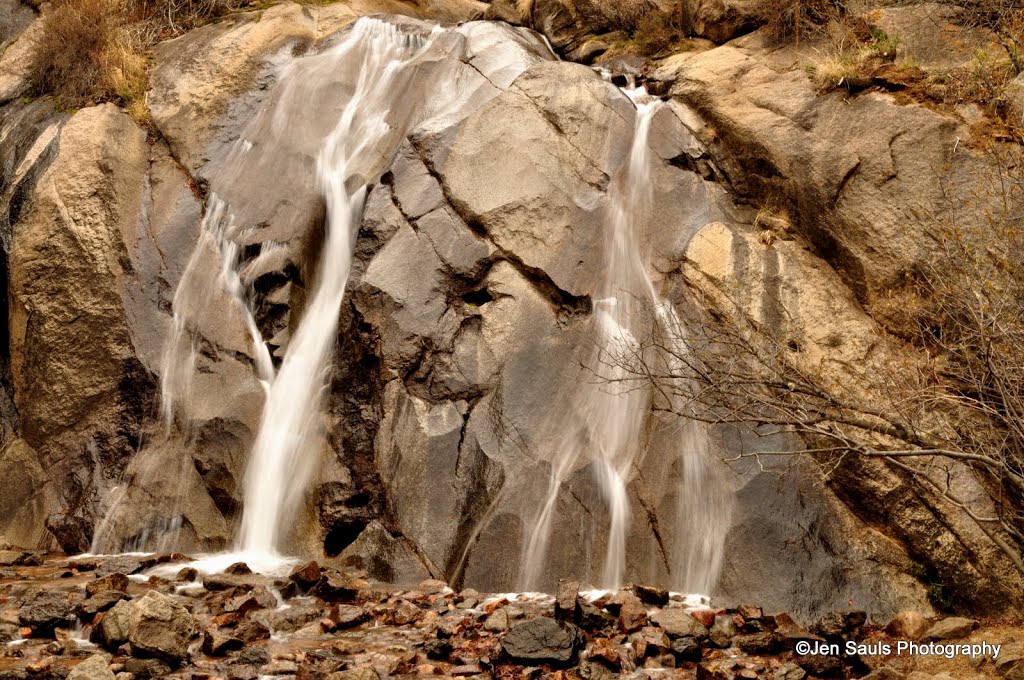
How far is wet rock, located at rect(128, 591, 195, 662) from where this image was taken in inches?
279

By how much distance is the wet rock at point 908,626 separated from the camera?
7.90 m

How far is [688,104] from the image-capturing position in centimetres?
1303

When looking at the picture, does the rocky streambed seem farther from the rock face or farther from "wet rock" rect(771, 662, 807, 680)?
the rock face

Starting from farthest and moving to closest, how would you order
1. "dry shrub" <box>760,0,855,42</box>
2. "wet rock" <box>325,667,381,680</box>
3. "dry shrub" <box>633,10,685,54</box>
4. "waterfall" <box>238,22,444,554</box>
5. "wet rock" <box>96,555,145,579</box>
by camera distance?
"dry shrub" <box>633,10,685,54</box>, "dry shrub" <box>760,0,855,42</box>, "waterfall" <box>238,22,444,554</box>, "wet rock" <box>96,555,145,579</box>, "wet rock" <box>325,667,381,680</box>

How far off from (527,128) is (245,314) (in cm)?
453

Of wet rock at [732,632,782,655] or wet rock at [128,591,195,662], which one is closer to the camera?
wet rock at [128,591,195,662]

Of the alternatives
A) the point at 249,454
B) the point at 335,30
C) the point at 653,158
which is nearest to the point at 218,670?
the point at 249,454

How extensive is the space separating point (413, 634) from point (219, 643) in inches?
64.1

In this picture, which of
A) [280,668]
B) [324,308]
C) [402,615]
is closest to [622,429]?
[402,615]

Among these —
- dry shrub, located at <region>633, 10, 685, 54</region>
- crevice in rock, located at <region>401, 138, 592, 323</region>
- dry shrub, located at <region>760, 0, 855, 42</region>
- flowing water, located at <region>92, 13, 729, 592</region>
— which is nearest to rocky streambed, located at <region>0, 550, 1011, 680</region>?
flowing water, located at <region>92, 13, 729, 592</region>

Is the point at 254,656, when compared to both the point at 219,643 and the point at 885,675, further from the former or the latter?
the point at 885,675

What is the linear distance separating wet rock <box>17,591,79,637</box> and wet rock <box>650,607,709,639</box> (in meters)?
5.01

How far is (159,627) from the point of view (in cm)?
724

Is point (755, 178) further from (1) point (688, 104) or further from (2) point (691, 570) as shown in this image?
(2) point (691, 570)
